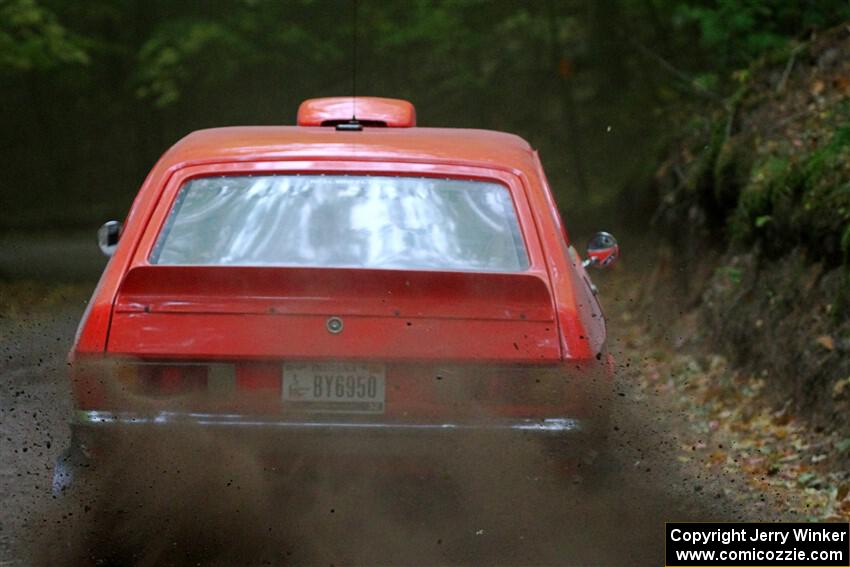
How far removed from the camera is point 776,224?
10180 mm

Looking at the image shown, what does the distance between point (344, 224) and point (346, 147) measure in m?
0.49

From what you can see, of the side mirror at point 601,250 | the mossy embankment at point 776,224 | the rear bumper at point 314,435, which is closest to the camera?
the rear bumper at point 314,435

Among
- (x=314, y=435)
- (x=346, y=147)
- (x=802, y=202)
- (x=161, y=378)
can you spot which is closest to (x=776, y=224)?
(x=802, y=202)

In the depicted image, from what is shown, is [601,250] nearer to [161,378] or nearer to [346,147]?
[346,147]

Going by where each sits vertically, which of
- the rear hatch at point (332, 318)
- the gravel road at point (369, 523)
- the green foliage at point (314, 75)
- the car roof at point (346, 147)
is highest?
the car roof at point (346, 147)

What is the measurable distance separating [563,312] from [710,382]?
204 inches

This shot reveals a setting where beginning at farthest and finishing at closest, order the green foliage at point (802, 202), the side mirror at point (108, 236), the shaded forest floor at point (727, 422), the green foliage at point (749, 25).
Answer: the green foliage at point (749, 25) < the green foliage at point (802, 202) < the shaded forest floor at point (727, 422) < the side mirror at point (108, 236)

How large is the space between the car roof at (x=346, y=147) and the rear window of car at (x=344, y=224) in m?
0.14

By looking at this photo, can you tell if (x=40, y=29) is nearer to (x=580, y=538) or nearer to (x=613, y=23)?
(x=613, y=23)

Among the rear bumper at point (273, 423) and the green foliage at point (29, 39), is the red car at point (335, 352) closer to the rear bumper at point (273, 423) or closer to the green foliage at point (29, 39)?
the rear bumper at point (273, 423)

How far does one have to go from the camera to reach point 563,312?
17.2 feet

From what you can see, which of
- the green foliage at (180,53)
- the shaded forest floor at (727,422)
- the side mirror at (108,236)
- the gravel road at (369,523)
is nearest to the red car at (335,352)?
the gravel road at (369,523)

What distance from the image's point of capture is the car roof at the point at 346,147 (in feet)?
19.3

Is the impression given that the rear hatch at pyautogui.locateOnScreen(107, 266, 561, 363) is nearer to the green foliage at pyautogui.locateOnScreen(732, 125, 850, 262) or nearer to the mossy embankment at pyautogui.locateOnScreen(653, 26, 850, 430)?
the mossy embankment at pyautogui.locateOnScreen(653, 26, 850, 430)
